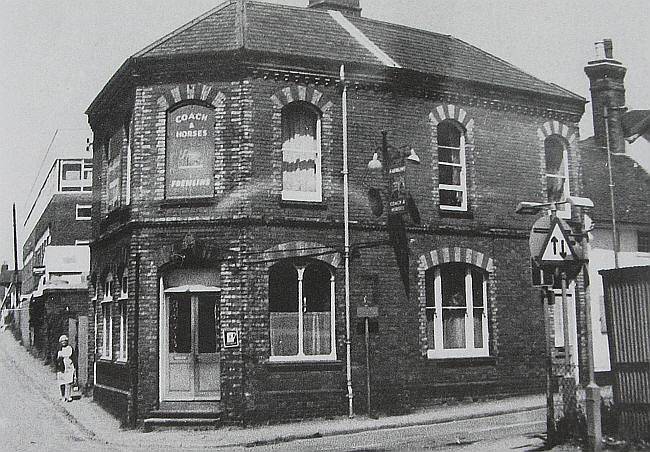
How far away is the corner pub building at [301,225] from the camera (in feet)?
54.9

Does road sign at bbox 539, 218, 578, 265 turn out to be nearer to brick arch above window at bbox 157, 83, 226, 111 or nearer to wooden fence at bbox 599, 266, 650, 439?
wooden fence at bbox 599, 266, 650, 439

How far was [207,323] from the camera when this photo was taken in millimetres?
16969

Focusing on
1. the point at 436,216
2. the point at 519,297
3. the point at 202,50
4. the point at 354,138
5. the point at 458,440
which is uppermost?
the point at 202,50

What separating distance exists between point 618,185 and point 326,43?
10.1 metres

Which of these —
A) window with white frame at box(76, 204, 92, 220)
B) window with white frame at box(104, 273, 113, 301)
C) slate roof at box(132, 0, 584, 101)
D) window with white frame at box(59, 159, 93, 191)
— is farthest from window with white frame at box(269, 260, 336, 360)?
window with white frame at box(59, 159, 93, 191)

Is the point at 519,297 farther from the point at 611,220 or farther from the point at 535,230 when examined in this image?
the point at 535,230

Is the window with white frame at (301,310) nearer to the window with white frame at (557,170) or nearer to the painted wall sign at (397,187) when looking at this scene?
the painted wall sign at (397,187)

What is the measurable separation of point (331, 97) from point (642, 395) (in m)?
9.41

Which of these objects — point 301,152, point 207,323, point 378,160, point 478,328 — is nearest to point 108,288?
point 207,323

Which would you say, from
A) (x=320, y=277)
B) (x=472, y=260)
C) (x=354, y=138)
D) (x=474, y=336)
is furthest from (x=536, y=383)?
(x=354, y=138)

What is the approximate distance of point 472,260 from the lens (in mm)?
18984

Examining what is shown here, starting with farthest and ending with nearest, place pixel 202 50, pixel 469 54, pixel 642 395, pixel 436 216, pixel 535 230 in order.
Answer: pixel 469 54, pixel 436 216, pixel 202 50, pixel 535 230, pixel 642 395

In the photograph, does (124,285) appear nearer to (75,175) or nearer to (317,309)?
(317,309)

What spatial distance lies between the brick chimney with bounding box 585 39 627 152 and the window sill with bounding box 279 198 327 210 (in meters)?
11.0
